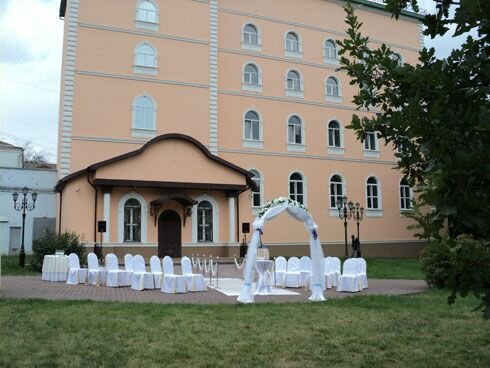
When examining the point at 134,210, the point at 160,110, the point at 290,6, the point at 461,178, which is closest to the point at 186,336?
the point at 461,178

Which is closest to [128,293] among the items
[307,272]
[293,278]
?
[293,278]

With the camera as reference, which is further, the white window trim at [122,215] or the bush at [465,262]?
the white window trim at [122,215]

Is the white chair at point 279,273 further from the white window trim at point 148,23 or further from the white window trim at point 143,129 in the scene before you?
the white window trim at point 148,23

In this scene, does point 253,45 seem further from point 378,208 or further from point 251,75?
point 378,208

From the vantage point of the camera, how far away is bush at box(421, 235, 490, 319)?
3.04 meters

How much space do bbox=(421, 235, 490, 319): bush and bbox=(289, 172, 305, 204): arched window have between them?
26198mm

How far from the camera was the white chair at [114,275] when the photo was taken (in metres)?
14.7

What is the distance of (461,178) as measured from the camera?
9.89 ft

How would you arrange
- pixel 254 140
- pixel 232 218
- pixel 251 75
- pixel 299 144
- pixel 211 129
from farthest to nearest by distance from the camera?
pixel 299 144, pixel 251 75, pixel 254 140, pixel 211 129, pixel 232 218

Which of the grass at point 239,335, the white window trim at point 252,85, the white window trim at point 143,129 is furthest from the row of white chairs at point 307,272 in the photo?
the white window trim at point 252,85

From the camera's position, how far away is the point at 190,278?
13594 millimetres

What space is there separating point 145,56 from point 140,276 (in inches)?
622

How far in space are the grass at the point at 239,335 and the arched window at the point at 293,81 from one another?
21.2 metres

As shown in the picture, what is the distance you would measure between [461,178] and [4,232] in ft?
110
